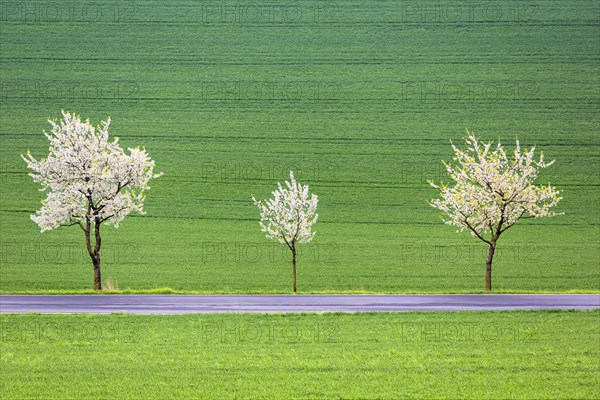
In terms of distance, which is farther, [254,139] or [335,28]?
[335,28]

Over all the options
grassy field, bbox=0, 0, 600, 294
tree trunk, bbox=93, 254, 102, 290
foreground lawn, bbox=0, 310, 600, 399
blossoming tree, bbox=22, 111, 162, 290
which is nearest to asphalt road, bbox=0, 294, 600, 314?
foreground lawn, bbox=0, 310, 600, 399

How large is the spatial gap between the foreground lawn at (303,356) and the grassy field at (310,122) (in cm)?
2058

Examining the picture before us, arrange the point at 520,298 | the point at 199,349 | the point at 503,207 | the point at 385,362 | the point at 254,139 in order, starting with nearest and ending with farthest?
the point at 385,362 → the point at 199,349 → the point at 520,298 → the point at 503,207 → the point at 254,139

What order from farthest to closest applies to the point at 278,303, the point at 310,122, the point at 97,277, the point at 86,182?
the point at 310,122
the point at 86,182
the point at 97,277
the point at 278,303

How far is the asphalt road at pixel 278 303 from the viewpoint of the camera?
36438 mm

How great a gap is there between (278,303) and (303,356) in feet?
50.3

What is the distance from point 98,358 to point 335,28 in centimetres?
5624

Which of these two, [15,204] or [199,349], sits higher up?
[15,204]

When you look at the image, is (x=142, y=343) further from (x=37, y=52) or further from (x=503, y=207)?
(x=37, y=52)

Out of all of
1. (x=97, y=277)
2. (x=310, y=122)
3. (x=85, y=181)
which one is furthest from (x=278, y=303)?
(x=310, y=122)

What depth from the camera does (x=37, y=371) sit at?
2277 centimetres

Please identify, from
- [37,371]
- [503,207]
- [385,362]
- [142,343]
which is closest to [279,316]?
[142,343]

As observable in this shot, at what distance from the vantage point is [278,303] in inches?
1577

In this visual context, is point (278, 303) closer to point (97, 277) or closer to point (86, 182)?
point (97, 277)
